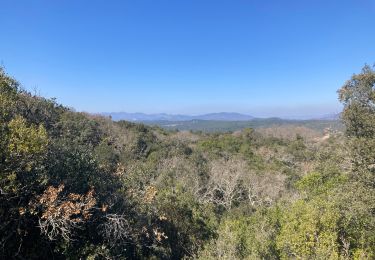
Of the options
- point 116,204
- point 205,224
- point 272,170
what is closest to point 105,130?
point 272,170

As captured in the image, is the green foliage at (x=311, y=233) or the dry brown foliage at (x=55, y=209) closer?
the dry brown foliage at (x=55, y=209)

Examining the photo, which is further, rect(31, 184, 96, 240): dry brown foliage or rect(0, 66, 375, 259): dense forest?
rect(0, 66, 375, 259): dense forest

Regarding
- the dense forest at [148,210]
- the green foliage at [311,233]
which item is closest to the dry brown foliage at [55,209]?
the dense forest at [148,210]

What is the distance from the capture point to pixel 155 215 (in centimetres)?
1513

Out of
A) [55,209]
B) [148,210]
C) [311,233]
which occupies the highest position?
[55,209]

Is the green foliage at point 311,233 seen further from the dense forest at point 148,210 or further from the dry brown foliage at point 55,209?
the dry brown foliage at point 55,209

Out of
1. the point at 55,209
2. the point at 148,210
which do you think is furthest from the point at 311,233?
the point at 55,209

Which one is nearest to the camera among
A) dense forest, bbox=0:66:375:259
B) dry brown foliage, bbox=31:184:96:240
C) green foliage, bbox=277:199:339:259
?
dry brown foliage, bbox=31:184:96:240

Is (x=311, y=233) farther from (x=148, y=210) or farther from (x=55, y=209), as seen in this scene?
(x=55, y=209)

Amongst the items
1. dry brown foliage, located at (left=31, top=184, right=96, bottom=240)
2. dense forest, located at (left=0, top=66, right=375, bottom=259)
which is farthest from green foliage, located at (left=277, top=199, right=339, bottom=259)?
dry brown foliage, located at (left=31, top=184, right=96, bottom=240)

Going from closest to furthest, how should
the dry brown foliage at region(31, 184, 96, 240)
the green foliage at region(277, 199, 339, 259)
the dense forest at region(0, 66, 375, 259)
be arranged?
the dry brown foliage at region(31, 184, 96, 240)
the dense forest at region(0, 66, 375, 259)
the green foliage at region(277, 199, 339, 259)

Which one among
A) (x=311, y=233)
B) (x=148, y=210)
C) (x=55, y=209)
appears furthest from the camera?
(x=148, y=210)

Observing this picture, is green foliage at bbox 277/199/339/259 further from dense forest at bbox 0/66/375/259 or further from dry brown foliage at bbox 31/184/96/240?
dry brown foliage at bbox 31/184/96/240

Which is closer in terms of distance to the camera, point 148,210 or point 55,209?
point 55,209
